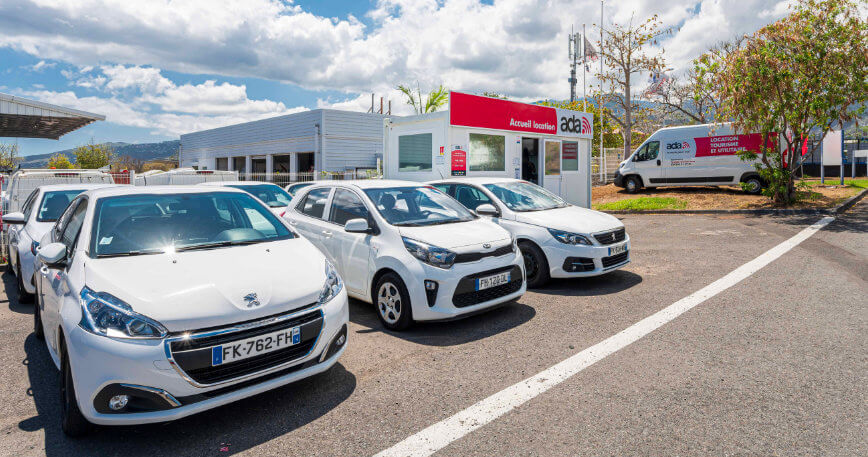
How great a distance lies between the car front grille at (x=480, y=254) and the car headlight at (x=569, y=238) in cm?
142

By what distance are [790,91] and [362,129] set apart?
2214 cm

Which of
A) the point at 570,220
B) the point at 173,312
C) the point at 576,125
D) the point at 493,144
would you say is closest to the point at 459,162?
the point at 493,144

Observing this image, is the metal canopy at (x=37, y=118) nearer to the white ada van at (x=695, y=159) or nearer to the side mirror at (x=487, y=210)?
the side mirror at (x=487, y=210)

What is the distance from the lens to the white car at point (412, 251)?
4902 millimetres

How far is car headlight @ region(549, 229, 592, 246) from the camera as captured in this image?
6633 mm

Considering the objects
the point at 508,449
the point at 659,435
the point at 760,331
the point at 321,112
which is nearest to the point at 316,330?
the point at 508,449

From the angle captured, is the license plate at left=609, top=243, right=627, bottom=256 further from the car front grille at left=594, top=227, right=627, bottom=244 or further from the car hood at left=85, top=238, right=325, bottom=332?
the car hood at left=85, top=238, right=325, bottom=332

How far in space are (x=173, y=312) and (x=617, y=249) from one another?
5571mm

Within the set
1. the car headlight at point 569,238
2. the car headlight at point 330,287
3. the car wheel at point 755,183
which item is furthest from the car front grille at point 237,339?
the car wheel at point 755,183

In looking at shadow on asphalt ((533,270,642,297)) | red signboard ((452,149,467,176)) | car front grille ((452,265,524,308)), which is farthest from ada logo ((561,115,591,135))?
car front grille ((452,265,524,308))

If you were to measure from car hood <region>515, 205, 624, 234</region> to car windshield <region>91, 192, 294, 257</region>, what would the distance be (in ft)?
12.2

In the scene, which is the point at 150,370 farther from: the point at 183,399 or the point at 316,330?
the point at 316,330

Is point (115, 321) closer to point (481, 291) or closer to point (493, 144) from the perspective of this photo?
point (481, 291)

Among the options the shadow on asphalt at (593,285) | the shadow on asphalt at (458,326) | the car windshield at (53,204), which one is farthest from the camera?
the car windshield at (53,204)
